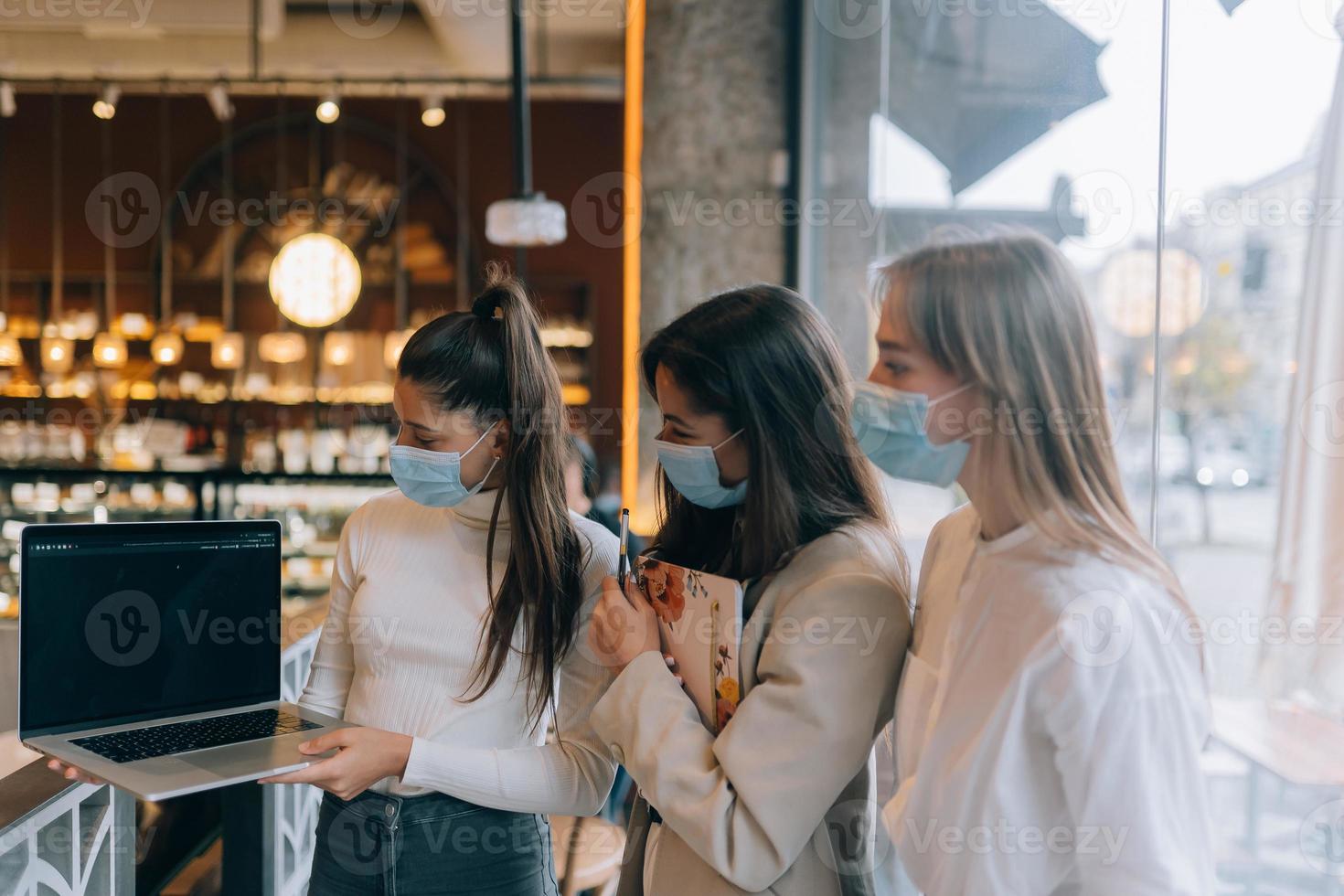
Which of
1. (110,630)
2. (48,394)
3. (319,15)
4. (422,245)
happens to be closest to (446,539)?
(110,630)

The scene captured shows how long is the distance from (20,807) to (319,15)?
278 inches

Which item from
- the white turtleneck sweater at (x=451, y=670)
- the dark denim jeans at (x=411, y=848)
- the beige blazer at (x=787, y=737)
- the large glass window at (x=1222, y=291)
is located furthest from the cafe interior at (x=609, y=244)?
the beige blazer at (x=787, y=737)

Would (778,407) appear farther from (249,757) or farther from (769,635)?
(249,757)

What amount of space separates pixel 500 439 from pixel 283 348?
668 cm

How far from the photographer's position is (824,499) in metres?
1.21

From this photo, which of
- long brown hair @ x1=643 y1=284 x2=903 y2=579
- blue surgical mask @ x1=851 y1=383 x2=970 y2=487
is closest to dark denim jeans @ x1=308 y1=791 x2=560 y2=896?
long brown hair @ x1=643 y1=284 x2=903 y2=579

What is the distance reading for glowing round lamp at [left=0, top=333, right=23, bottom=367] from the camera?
24.8 ft

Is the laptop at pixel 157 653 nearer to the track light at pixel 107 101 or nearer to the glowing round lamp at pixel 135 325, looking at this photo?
the track light at pixel 107 101

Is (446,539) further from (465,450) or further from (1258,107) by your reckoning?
(1258,107)

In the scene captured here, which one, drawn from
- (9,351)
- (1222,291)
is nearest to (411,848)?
(1222,291)

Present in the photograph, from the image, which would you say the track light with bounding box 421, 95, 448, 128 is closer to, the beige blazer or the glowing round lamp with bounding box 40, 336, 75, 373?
the glowing round lamp with bounding box 40, 336, 75, 373

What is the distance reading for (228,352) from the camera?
750 centimetres

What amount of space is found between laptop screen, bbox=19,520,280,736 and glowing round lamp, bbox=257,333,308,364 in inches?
258

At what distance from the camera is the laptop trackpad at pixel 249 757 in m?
1.15
